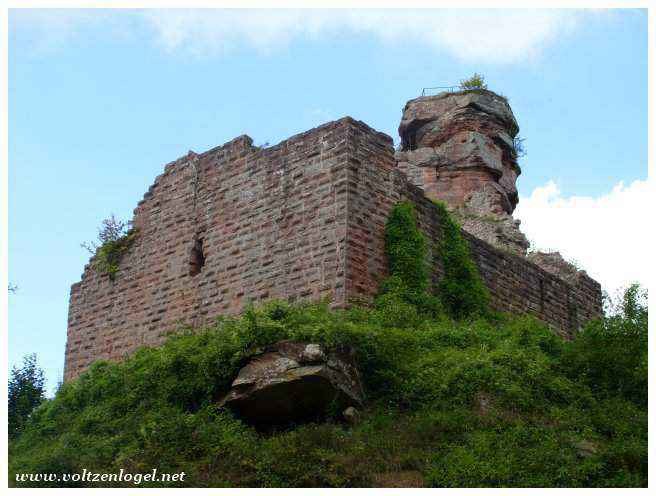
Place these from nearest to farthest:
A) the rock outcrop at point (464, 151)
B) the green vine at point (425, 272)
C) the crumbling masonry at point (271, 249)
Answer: the green vine at point (425, 272) → the crumbling masonry at point (271, 249) → the rock outcrop at point (464, 151)

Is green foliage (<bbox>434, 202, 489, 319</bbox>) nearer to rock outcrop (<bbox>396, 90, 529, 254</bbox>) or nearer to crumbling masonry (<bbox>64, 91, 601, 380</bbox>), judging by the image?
crumbling masonry (<bbox>64, 91, 601, 380</bbox>)

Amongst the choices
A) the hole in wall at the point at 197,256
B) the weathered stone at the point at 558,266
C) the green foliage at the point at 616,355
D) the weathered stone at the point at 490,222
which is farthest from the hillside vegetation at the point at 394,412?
the weathered stone at the point at 490,222

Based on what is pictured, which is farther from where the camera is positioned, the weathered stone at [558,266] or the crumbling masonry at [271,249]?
the weathered stone at [558,266]

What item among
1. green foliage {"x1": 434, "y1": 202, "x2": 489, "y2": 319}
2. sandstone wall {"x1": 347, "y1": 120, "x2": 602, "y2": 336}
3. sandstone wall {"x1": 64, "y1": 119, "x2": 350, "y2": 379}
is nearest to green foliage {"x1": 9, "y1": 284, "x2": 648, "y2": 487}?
Answer: sandstone wall {"x1": 347, "y1": 120, "x2": 602, "y2": 336}

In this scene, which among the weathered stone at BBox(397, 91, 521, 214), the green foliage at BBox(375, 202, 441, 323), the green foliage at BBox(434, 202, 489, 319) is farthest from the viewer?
the weathered stone at BBox(397, 91, 521, 214)

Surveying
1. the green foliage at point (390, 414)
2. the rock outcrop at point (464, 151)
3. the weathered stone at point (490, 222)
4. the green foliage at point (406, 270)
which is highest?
the rock outcrop at point (464, 151)

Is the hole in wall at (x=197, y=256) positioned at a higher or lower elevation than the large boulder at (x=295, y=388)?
higher

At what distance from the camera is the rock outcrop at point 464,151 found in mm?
22578

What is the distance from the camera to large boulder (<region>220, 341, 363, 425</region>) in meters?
11.0

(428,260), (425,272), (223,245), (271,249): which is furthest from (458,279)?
(223,245)

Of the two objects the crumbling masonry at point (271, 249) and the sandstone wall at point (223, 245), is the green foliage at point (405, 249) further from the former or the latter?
the sandstone wall at point (223, 245)

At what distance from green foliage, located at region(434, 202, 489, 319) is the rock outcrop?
225 inches

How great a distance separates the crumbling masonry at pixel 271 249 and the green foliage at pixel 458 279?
244 millimetres

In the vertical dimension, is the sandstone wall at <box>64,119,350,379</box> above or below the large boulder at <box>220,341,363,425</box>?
above
